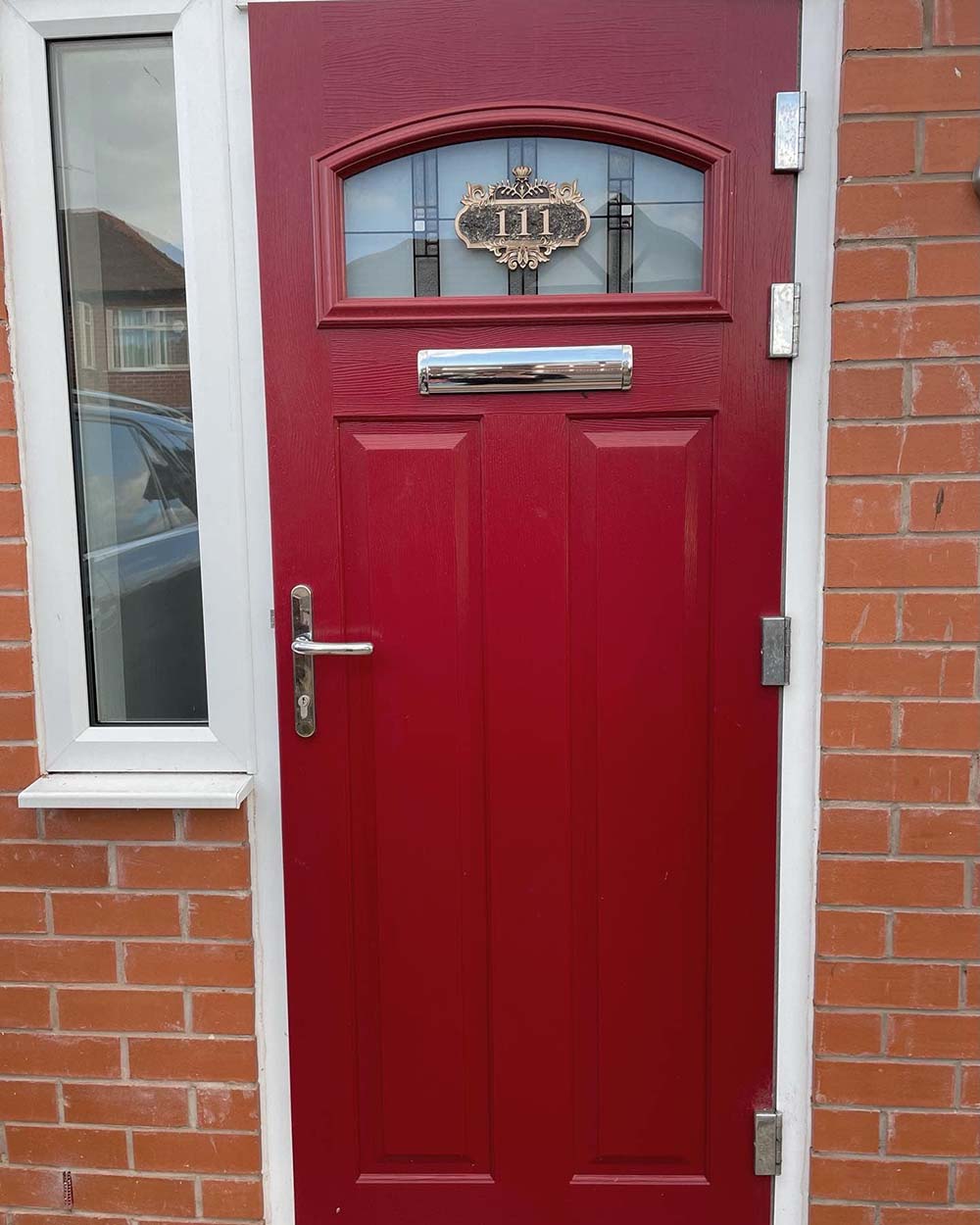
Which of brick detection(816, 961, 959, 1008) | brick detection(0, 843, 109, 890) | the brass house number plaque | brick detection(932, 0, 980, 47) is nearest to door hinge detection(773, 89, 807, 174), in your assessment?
brick detection(932, 0, 980, 47)

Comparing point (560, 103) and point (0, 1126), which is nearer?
point (560, 103)

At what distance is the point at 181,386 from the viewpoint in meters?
1.88

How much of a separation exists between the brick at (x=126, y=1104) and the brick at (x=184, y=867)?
0.44 meters

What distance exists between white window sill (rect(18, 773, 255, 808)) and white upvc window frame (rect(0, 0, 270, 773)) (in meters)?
0.02

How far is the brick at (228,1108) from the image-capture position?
196 centimetres

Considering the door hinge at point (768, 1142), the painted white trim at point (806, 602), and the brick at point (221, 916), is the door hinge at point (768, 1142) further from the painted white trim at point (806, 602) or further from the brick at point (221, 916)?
the brick at point (221, 916)

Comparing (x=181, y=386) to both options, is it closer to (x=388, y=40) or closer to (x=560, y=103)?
(x=388, y=40)

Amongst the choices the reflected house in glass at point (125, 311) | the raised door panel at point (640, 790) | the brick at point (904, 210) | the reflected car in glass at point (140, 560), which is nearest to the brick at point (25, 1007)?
the reflected car in glass at point (140, 560)

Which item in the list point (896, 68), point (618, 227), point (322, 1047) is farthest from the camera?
point (322, 1047)

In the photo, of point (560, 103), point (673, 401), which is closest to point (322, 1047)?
point (673, 401)

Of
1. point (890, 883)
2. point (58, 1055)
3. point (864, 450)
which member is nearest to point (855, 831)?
point (890, 883)

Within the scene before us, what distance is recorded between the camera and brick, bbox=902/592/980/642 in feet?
5.82

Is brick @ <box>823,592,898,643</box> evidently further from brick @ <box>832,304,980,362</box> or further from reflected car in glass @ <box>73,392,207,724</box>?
reflected car in glass @ <box>73,392,207,724</box>

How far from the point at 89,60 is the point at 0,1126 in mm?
2154
